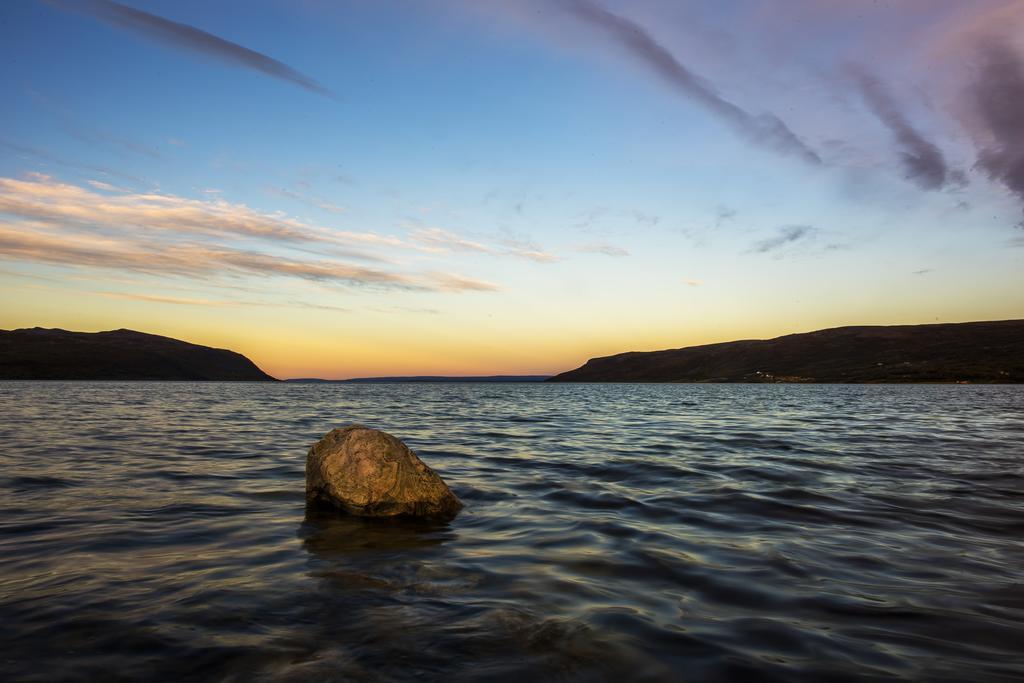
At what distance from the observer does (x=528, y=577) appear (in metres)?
6.80

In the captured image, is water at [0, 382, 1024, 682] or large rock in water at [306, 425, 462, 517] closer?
water at [0, 382, 1024, 682]

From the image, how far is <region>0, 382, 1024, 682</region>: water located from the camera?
4.66 metres

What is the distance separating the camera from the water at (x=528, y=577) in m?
4.66

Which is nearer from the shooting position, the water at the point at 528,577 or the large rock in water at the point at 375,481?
the water at the point at 528,577

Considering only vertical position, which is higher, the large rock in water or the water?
the large rock in water

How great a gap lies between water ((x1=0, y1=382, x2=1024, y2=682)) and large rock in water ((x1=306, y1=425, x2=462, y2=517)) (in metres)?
0.45

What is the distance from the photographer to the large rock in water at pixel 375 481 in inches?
393

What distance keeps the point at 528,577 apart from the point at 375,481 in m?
4.28

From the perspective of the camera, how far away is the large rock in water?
998 cm

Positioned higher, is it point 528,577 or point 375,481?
point 375,481

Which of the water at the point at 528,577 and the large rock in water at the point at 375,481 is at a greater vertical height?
the large rock in water at the point at 375,481

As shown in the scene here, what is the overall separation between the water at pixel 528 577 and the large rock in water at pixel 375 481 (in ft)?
1.49

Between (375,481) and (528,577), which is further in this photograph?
(375,481)

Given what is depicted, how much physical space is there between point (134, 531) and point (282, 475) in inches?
215
